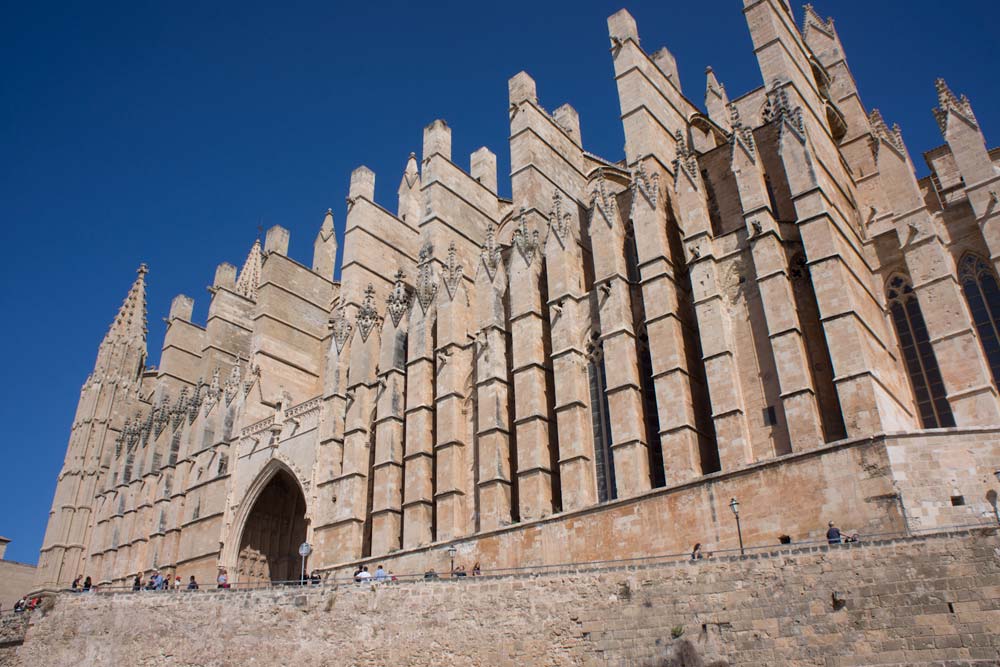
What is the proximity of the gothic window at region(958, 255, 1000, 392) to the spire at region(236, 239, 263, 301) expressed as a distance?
3042 centimetres

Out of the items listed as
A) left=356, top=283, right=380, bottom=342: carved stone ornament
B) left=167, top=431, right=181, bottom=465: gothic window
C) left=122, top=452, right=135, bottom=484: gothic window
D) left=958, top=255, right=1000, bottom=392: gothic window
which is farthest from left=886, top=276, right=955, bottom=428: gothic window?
left=122, top=452, right=135, bottom=484: gothic window

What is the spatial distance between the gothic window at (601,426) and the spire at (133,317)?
79.6 feet

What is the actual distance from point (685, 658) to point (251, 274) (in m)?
34.9

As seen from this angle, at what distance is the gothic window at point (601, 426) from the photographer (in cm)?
1833

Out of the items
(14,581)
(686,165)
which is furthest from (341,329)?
(14,581)

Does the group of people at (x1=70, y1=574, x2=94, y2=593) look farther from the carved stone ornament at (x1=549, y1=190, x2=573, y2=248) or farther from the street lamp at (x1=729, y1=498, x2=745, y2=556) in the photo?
the street lamp at (x1=729, y1=498, x2=745, y2=556)

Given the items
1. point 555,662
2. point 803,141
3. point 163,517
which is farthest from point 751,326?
point 163,517

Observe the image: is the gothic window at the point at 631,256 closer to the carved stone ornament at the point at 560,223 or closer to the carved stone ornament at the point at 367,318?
the carved stone ornament at the point at 560,223

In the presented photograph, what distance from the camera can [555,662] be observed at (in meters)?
12.2

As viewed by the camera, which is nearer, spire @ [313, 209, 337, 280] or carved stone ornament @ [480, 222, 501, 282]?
carved stone ornament @ [480, 222, 501, 282]

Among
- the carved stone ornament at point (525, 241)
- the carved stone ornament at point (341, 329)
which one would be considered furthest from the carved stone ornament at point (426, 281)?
the carved stone ornament at point (525, 241)

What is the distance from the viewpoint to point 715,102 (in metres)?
28.4

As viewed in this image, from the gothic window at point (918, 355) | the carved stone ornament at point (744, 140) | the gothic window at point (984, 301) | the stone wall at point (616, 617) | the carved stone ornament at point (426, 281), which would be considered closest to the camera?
the stone wall at point (616, 617)

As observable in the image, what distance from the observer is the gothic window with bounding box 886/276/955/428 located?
56.0 feet
